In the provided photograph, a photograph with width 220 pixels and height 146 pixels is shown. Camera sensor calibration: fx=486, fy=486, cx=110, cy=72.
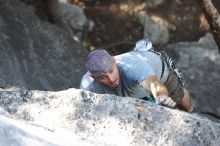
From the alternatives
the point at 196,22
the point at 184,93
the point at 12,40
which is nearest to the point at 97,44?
the point at 196,22

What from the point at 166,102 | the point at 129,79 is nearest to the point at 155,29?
the point at 129,79

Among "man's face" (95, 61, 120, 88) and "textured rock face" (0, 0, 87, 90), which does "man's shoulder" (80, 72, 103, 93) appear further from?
"textured rock face" (0, 0, 87, 90)

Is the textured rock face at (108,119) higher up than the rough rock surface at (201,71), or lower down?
higher up

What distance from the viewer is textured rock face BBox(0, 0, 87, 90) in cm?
532

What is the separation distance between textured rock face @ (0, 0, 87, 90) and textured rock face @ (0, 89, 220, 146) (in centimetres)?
193

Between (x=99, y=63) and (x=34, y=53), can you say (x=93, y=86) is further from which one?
(x=34, y=53)

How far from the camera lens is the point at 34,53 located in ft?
19.3

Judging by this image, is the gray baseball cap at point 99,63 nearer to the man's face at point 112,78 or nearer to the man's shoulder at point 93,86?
the man's face at point 112,78

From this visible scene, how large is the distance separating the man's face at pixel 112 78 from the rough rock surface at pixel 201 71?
3691mm

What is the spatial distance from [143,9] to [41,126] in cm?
744

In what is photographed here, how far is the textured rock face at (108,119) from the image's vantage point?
2.79 meters

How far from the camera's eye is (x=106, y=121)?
2832 millimetres

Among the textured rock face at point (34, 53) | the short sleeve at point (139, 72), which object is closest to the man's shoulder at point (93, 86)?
the short sleeve at point (139, 72)

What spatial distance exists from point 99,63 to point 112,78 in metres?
0.16
